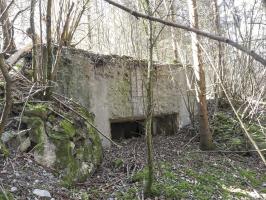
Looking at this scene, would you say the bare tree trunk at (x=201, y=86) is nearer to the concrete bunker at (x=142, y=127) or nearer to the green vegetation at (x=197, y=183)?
the green vegetation at (x=197, y=183)

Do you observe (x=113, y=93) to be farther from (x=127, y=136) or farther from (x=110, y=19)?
(x=110, y=19)

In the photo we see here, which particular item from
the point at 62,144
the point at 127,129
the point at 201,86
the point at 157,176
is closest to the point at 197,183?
the point at 157,176

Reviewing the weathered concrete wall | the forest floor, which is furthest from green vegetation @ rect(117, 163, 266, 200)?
the weathered concrete wall

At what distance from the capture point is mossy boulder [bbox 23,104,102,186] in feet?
14.2

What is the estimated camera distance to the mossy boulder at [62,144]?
432 cm

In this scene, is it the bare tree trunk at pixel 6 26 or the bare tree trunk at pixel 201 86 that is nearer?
the bare tree trunk at pixel 6 26

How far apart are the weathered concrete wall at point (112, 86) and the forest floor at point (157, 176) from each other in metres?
0.64

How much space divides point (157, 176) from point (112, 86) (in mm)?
2346

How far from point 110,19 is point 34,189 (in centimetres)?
902

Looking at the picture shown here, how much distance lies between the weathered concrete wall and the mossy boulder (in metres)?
1.19

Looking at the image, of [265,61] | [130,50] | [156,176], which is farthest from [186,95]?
[265,61]

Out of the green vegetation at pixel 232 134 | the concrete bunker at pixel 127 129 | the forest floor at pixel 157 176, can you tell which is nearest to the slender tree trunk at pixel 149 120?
the forest floor at pixel 157 176

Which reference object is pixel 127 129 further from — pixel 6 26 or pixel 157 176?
pixel 6 26

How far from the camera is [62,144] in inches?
179
